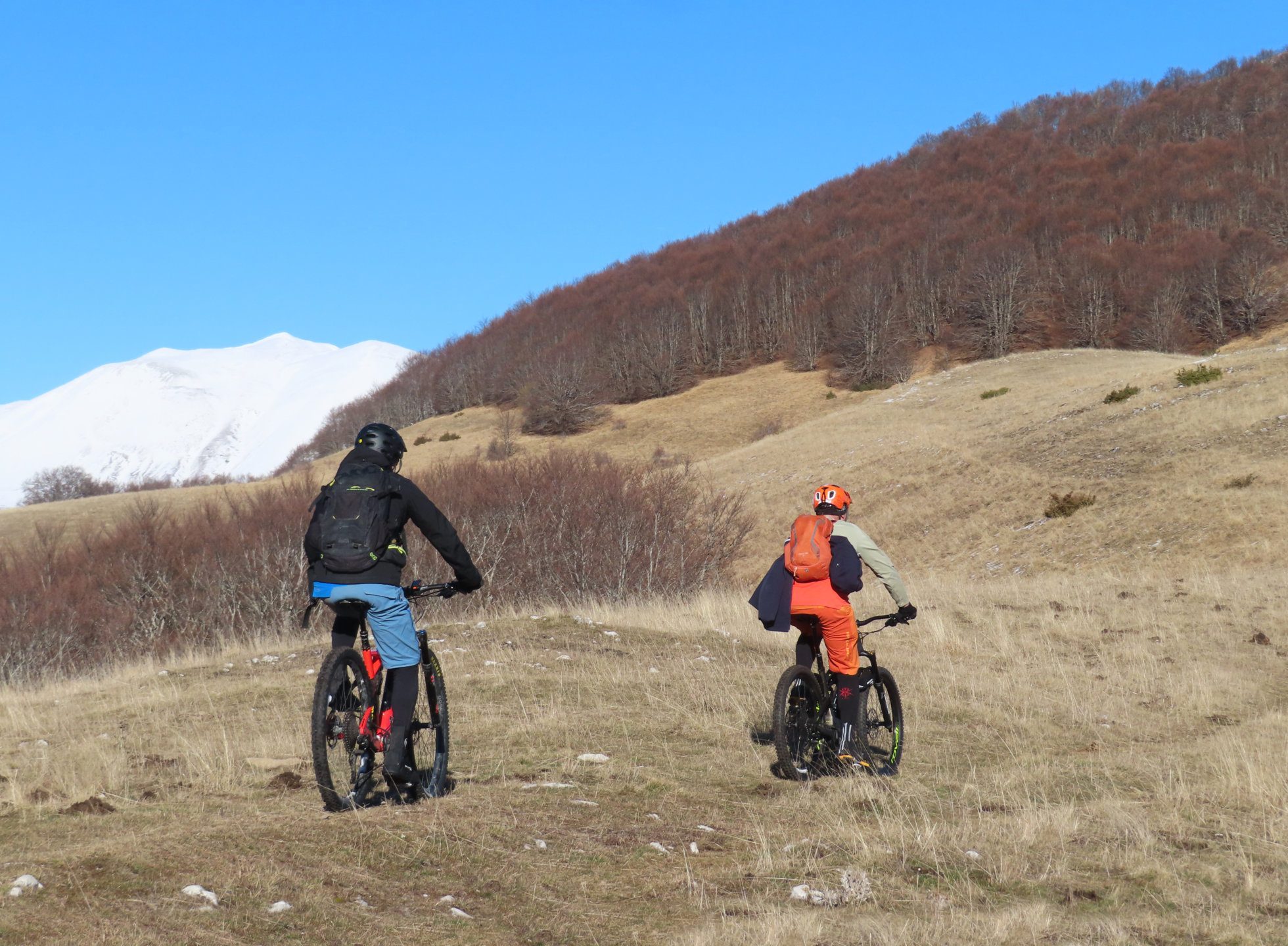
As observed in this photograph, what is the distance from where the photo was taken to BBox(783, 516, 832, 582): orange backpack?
22.4 feet

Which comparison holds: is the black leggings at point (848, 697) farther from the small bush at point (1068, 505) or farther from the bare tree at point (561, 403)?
the bare tree at point (561, 403)

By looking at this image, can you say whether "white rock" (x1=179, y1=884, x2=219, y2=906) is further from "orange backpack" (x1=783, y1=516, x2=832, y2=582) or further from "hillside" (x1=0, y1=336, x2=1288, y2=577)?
"hillside" (x1=0, y1=336, x2=1288, y2=577)

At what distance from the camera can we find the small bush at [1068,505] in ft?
94.6

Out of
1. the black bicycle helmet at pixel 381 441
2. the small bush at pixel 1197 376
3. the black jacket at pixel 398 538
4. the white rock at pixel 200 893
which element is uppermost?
the small bush at pixel 1197 376

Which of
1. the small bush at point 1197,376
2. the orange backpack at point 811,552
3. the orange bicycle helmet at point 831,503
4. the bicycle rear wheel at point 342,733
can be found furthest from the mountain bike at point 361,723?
the small bush at point 1197,376

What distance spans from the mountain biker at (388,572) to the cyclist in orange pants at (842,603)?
250 centimetres

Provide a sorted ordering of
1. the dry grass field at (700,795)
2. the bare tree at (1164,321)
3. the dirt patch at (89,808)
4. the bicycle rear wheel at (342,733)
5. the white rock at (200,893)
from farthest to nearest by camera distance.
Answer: the bare tree at (1164,321) → the dirt patch at (89,808) → the bicycle rear wheel at (342,733) → the dry grass field at (700,795) → the white rock at (200,893)

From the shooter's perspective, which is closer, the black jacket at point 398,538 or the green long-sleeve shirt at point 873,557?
the black jacket at point 398,538

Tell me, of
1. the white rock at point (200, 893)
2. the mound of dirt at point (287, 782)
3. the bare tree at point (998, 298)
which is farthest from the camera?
the bare tree at point (998, 298)

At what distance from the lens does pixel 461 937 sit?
3779mm

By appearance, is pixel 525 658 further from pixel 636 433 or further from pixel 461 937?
pixel 636 433

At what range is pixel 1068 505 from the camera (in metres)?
29.0

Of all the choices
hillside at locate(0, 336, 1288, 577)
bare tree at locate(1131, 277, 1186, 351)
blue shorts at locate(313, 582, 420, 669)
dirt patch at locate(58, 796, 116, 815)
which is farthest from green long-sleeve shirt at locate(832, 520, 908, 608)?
bare tree at locate(1131, 277, 1186, 351)

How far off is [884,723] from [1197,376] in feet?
110
